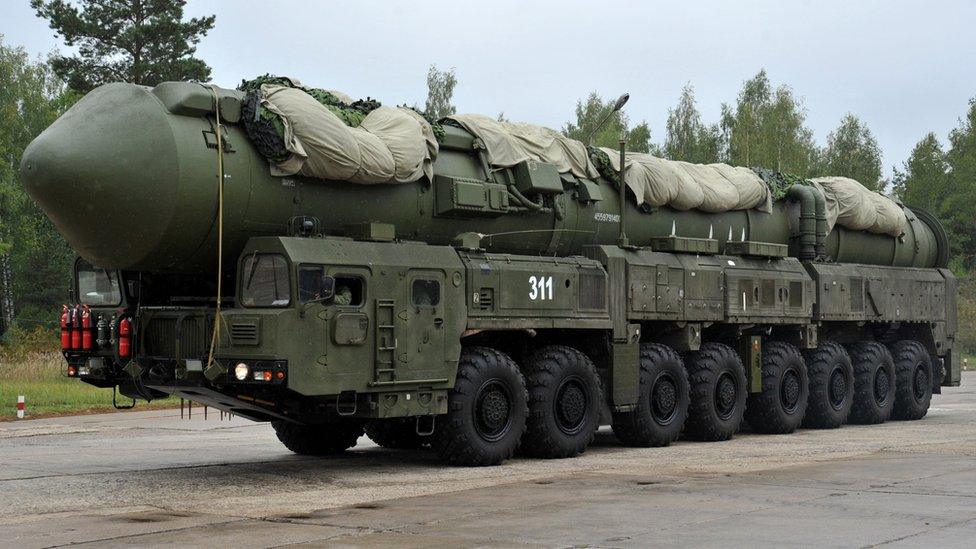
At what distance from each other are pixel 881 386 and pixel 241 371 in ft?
42.5

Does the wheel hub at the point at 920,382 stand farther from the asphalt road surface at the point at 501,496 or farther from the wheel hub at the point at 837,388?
the asphalt road surface at the point at 501,496

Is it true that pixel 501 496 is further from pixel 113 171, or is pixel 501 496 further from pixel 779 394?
pixel 779 394

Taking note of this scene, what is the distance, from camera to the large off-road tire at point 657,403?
1656cm

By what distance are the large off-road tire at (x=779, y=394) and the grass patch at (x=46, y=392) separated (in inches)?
547

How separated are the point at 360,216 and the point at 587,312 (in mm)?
3458

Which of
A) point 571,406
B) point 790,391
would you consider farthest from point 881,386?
point 571,406

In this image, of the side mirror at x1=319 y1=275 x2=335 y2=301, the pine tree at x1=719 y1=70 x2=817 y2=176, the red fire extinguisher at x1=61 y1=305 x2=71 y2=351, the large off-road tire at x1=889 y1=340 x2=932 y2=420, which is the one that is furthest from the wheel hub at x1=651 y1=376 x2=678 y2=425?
the pine tree at x1=719 y1=70 x2=817 y2=176

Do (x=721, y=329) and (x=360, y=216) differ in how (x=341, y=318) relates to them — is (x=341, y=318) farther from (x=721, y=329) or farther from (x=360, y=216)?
(x=721, y=329)

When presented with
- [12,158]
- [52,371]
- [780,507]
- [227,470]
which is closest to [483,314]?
[227,470]

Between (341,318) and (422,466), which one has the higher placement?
(341,318)

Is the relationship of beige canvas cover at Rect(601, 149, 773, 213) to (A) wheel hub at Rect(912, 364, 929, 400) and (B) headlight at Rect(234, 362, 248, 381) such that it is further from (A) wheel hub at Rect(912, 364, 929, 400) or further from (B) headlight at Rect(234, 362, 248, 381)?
(B) headlight at Rect(234, 362, 248, 381)

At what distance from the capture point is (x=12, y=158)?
54.5m

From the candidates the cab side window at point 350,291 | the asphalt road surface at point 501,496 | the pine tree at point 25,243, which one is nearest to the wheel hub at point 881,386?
the asphalt road surface at point 501,496

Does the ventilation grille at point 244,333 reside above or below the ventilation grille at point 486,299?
below
